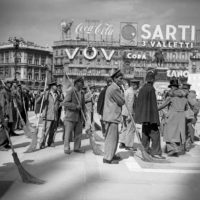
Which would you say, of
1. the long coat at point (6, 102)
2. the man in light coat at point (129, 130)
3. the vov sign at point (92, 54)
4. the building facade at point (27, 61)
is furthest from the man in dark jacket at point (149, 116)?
the building facade at point (27, 61)

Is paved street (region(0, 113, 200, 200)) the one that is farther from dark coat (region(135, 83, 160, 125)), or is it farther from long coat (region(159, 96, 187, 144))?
dark coat (region(135, 83, 160, 125))

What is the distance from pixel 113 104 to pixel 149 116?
86 cm

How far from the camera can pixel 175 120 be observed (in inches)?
303

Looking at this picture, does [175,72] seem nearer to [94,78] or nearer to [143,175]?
[94,78]

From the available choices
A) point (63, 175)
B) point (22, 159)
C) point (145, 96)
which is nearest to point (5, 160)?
point (22, 159)

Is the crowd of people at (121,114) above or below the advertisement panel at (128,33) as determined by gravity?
below

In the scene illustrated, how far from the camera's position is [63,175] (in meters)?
5.63

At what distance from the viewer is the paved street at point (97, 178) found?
461 centimetres

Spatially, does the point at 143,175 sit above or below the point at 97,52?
below

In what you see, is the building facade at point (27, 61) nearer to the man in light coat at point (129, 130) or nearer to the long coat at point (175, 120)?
the man in light coat at point (129, 130)

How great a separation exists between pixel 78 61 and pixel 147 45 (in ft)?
59.4

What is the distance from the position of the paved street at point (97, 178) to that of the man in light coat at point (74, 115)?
0.85ft

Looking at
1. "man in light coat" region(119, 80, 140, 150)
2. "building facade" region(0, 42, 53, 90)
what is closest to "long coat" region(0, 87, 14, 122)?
"man in light coat" region(119, 80, 140, 150)

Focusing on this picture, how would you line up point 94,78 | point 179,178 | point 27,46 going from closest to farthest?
point 179,178 < point 94,78 < point 27,46
